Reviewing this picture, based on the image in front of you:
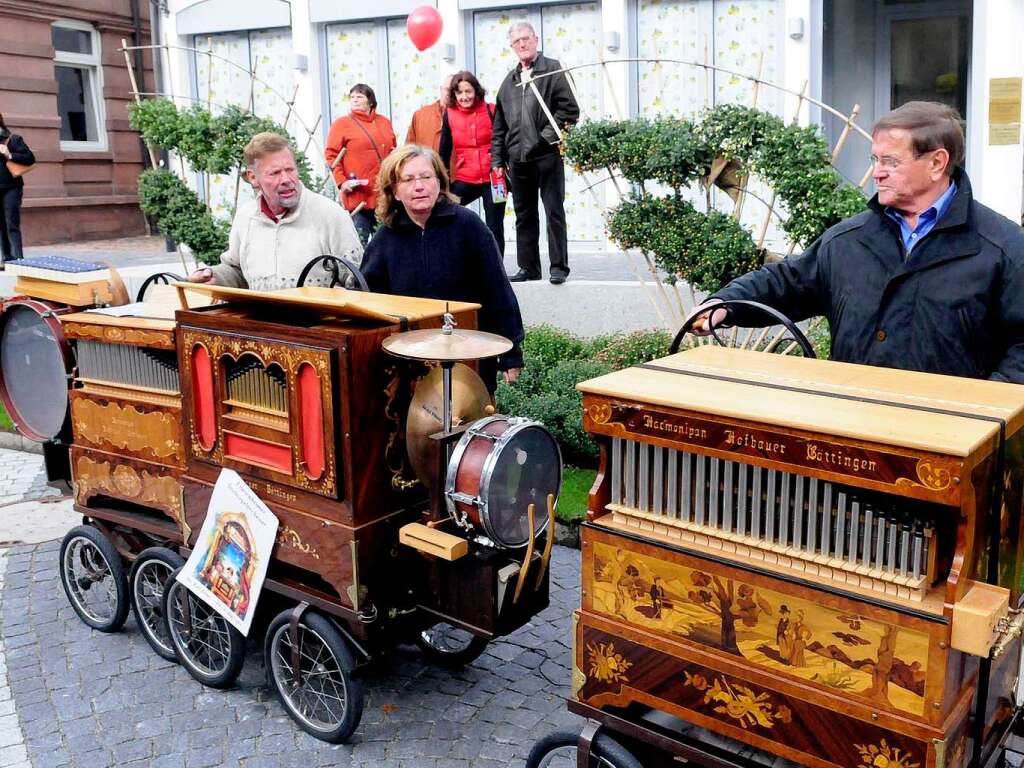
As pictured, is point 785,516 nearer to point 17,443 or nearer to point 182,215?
point 17,443

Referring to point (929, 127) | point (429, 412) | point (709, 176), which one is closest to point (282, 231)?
point (429, 412)

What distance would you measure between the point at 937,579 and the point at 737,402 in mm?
565

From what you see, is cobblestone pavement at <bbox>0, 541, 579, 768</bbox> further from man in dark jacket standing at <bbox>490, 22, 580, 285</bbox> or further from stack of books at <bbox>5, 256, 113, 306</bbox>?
man in dark jacket standing at <bbox>490, 22, 580, 285</bbox>

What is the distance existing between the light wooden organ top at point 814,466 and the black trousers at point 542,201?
210 inches

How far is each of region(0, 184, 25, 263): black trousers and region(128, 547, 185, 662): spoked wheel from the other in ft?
27.7

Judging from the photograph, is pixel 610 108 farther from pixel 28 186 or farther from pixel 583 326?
pixel 28 186

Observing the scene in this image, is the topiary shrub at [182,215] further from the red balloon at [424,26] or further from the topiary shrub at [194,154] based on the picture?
the red balloon at [424,26]

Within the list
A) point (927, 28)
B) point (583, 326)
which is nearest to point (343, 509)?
A: point (583, 326)

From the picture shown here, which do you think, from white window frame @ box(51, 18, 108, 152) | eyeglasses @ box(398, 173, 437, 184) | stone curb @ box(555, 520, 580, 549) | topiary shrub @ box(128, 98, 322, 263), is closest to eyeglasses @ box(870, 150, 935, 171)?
eyeglasses @ box(398, 173, 437, 184)

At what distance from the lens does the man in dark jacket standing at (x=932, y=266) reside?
9.23ft

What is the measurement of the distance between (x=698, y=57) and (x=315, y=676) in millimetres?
8849

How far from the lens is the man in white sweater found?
4.54 metres

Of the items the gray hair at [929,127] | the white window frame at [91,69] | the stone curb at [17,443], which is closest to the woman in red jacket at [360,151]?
the stone curb at [17,443]

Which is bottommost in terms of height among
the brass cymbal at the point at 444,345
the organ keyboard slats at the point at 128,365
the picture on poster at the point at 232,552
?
the picture on poster at the point at 232,552
